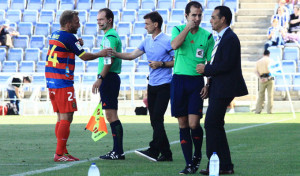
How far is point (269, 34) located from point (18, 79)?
10.0 meters

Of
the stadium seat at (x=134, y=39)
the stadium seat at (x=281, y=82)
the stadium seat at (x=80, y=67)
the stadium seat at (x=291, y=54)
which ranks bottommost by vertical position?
the stadium seat at (x=281, y=82)

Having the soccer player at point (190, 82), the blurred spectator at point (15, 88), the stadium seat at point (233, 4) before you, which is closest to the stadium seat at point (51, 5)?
the stadium seat at point (233, 4)

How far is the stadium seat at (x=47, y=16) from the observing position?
33844 mm

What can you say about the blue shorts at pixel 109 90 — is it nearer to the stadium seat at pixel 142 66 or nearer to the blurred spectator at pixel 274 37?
the stadium seat at pixel 142 66

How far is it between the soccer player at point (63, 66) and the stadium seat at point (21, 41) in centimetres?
2323

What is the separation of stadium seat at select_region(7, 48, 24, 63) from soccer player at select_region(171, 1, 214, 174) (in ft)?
76.9

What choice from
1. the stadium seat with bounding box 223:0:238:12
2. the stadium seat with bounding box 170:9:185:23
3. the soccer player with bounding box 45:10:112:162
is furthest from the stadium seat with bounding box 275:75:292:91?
the soccer player with bounding box 45:10:112:162

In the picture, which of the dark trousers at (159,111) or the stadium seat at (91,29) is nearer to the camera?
the dark trousers at (159,111)

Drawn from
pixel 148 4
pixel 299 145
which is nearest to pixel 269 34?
pixel 148 4

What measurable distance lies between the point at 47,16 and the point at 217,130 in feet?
88.3

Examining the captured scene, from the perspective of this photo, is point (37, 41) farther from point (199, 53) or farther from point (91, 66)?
point (199, 53)

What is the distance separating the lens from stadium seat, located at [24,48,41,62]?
30891 millimetres

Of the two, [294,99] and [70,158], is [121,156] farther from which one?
[294,99]

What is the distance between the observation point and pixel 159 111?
945 cm
